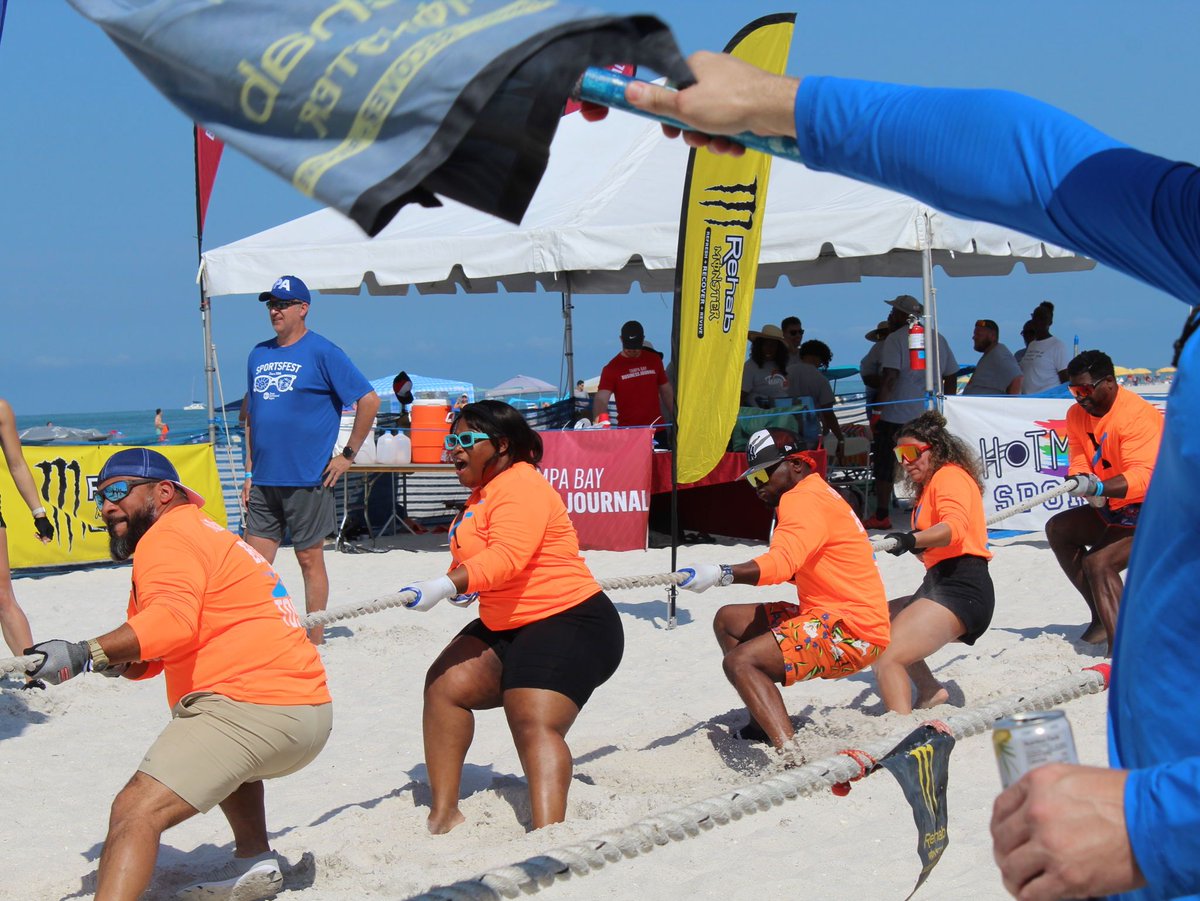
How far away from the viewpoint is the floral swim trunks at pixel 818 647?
16.3 feet

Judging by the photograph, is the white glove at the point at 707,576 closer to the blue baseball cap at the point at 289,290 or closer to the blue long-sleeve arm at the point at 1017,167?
the blue baseball cap at the point at 289,290

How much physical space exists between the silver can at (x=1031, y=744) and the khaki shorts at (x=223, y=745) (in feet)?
8.88

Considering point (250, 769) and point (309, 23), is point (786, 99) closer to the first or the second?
point (309, 23)

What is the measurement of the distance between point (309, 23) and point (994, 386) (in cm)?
1085

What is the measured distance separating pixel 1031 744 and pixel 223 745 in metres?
2.76

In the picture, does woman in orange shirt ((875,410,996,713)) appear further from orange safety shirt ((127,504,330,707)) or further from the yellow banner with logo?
the yellow banner with logo

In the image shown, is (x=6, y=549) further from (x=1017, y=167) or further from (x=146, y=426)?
(x=146, y=426)

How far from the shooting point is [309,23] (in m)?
1.56

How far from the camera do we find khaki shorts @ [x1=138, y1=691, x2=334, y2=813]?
346 cm

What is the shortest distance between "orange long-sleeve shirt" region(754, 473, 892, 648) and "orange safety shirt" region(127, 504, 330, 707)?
202 centimetres

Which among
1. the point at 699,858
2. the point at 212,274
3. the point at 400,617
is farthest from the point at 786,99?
the point at 212,274

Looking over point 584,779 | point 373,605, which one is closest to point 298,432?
point 373,605

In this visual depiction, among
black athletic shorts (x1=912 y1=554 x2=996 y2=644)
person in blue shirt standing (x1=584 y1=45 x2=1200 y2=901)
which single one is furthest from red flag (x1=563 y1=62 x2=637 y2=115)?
black athletic shorts (x1=912 y1=554 x2=996 y2=644)

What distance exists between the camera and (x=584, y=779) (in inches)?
201
